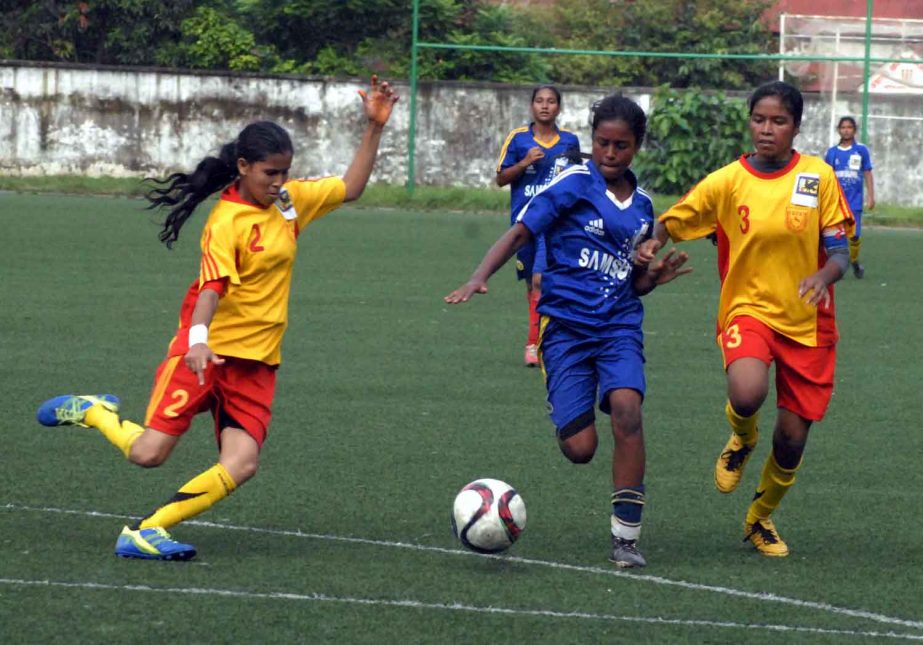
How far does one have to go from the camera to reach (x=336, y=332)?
11.4 meters

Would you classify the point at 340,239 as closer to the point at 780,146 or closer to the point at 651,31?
the point at 780,146

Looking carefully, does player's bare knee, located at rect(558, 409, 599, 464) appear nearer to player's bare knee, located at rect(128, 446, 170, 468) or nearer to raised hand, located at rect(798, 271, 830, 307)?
raised hand, located at rect(798, 271, 830, 307)

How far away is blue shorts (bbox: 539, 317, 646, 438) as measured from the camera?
18.2ft

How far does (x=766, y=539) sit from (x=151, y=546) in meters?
2.11

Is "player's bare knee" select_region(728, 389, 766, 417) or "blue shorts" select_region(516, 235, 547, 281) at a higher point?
"blue shorts" select_region(516, 235, 547, 281)

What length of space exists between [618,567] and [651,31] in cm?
2911

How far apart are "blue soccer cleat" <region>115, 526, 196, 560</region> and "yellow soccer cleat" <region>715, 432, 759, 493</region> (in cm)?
203

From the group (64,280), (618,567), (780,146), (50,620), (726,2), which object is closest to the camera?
(50,620)

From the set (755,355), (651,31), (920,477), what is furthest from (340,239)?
(651,31)

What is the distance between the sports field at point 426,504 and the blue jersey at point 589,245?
817 mm

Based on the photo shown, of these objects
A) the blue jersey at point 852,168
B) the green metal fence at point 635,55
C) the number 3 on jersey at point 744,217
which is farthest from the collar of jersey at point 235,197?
the green metal fence at point 635,55

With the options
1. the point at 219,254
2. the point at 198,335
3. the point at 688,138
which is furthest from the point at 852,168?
the point at 198,335

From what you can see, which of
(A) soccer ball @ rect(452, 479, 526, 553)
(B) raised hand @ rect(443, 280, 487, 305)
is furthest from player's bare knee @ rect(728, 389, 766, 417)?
(B) raised hand @ rect(443, 280, 487, 305)

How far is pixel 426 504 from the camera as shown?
249 inches
